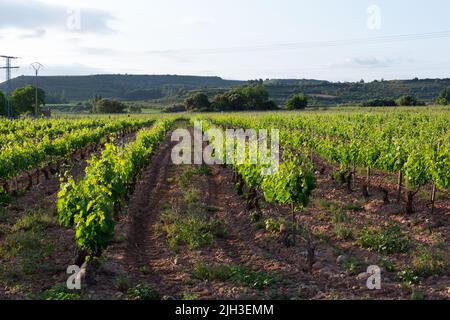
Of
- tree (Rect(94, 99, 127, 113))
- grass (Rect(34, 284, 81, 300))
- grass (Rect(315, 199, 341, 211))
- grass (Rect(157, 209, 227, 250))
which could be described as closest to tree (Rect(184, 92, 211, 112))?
tree (Rect(94, 99, 127, 113))

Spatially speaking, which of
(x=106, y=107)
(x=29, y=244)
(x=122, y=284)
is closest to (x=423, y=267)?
(x=122, y=284)

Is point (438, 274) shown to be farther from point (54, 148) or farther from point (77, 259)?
point (54, 148)

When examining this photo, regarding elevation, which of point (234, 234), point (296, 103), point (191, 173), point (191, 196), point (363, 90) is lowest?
point (234, 234)

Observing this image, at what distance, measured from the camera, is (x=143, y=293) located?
738 centimetres

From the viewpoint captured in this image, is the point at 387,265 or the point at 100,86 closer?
the point at 387,265

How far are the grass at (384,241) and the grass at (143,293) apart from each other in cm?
452

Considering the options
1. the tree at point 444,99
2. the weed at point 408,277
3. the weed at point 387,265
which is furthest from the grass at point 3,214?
the tree at point 444,99

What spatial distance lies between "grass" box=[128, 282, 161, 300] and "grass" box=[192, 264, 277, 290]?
107cm

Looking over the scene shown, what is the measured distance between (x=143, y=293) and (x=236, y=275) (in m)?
1.61

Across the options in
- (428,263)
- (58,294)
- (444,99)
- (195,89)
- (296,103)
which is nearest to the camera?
(58,294)

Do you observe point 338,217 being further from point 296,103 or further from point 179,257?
point 296,103

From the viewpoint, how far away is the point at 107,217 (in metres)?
8.41

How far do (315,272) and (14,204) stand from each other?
9.13m

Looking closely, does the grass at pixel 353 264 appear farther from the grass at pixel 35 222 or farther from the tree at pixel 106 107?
→ the tree at pixel 106 107
